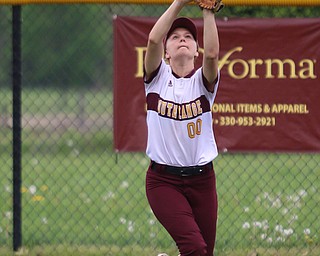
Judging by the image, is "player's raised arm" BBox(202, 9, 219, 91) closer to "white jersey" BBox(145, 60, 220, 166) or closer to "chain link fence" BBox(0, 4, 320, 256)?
"white jersey" BBox(145, 60, 220, 166)

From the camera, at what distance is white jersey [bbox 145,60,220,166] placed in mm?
5898

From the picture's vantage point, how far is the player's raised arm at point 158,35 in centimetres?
573

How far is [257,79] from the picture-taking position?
24.3ft

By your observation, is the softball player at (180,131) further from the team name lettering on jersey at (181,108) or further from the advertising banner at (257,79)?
the advertising banner at (257,79)

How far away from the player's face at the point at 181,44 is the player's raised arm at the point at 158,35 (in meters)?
0.11

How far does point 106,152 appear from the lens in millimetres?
13805

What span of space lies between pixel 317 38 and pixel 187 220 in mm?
2243

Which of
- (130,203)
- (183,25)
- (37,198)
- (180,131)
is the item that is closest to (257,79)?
(183,25)

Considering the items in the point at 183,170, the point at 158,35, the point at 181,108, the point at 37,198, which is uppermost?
the point at 158,35

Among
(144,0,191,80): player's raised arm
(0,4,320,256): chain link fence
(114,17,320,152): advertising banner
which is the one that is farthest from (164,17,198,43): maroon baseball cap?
(0,4,320,256): chain link fence

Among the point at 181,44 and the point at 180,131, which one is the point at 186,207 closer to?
the point at 180,131

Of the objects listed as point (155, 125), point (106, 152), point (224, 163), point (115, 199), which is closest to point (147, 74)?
point (155, 125)

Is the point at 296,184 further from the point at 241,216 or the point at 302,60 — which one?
the point at 302,60

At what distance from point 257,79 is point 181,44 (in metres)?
1.61
